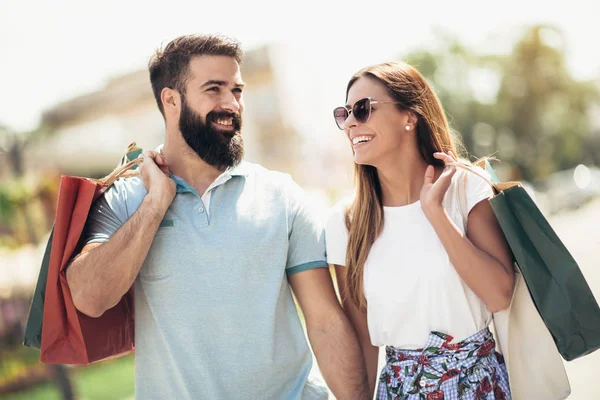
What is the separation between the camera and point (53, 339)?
2.98 meters

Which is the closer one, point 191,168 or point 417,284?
point 417,284

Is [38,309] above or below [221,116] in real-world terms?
below

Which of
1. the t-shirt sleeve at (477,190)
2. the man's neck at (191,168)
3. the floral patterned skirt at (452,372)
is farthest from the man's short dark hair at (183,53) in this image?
the floral patterned skirt at (452,372)

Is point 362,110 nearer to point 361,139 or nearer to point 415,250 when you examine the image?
point 361,139

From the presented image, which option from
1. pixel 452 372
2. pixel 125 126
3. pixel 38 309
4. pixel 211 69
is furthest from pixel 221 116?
pixel 125 126

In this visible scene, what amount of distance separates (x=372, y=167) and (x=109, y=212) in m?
1.26

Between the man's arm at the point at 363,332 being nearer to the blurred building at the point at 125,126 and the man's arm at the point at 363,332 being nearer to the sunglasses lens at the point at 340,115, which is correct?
the sunglasses lens at the point at 340,115

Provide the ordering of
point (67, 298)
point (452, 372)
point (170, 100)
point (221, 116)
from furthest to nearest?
1. point (170, 100)
2. point (221, 116)
3. point (67, 298)
4. point (452, 372)

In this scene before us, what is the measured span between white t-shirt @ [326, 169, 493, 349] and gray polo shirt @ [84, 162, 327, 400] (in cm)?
38

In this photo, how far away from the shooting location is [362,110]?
3.09 meters

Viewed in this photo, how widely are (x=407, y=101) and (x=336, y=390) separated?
4.56ft

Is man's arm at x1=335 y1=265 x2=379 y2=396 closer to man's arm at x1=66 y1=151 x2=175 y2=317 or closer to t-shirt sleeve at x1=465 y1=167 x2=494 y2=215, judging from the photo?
t-shirt sleeve at x1=465 y1=167 x2=494 y2=215

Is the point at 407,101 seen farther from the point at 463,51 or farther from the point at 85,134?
the point at 463,51

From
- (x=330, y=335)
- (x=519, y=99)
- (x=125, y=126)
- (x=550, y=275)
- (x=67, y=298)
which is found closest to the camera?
(x=550, y=275)
